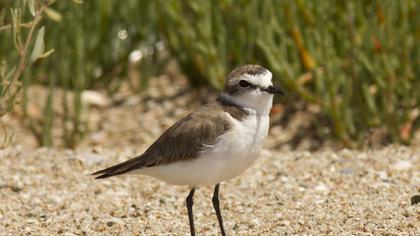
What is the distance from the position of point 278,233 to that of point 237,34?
360 centimetres

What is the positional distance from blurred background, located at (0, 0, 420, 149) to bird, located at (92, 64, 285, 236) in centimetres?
187

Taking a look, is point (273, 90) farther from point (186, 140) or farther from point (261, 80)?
point (186, 140)

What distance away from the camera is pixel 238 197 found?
20.8 ft

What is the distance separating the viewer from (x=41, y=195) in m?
6.45

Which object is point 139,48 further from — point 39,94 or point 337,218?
point 337,218

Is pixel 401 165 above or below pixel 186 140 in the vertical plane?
below

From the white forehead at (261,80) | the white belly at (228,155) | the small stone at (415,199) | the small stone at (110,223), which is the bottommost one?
the small stone at (110,223)

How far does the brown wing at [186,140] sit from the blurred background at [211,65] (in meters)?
1.78

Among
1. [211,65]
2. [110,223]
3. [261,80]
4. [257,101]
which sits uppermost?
[261,80]

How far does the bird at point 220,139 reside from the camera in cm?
488

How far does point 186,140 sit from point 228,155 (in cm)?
33

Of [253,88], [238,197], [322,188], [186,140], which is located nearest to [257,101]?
[253,88]

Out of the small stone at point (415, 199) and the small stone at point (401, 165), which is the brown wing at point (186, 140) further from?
the small stone at point (401, 165)

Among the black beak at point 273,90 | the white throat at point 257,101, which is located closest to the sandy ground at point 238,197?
the white throat at point 257,101
